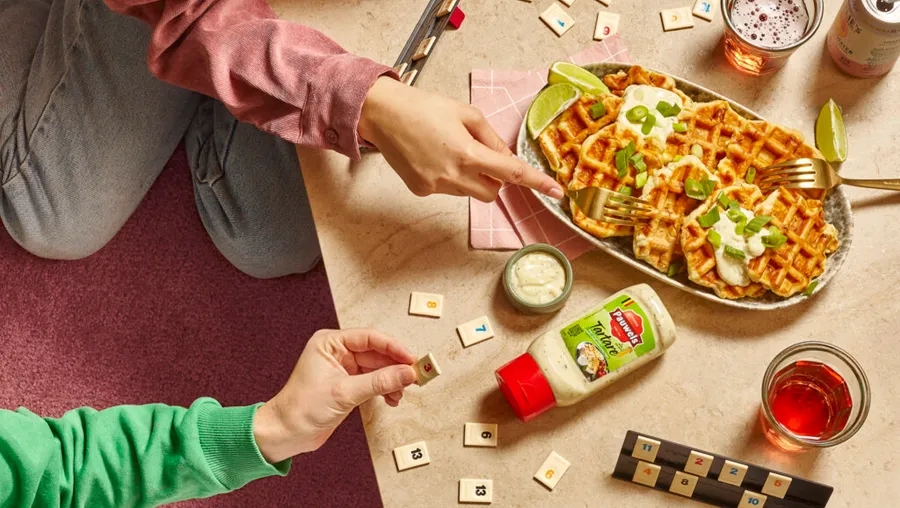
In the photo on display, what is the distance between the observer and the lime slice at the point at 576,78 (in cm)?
122

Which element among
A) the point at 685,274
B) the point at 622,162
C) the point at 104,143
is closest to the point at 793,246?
the point at 685,274

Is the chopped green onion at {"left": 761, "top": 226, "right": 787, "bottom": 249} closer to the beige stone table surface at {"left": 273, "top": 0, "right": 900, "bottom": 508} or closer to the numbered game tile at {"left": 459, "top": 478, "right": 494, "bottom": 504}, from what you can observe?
the beige stone table surface at {"left": 273, "top": 0, "right": 900, "bottom": 508}

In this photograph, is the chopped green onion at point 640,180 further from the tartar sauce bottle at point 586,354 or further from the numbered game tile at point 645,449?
the numbered game tile at point 645,449

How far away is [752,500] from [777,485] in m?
0.05

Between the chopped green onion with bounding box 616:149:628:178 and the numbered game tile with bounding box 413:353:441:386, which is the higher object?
the chopped green onion with bounding box 616:149:628:178

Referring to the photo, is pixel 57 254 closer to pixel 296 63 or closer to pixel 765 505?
pixel 296 63

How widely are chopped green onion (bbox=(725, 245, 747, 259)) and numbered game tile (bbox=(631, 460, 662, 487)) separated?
11.9 inches

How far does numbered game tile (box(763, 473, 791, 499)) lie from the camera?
1.03m

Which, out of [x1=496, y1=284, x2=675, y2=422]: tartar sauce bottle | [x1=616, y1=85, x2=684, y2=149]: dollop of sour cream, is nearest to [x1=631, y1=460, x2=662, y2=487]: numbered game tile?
[x1=496, y1=284, x2=675, y2=422]: tartar sauce bottle

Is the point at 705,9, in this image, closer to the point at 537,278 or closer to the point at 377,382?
the point at 537,278

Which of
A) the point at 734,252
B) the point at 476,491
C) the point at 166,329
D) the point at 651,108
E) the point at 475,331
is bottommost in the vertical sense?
the point at 166,329

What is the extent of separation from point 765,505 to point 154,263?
143 centimetres

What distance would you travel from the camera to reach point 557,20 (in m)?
1.30

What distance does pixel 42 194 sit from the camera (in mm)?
1521
